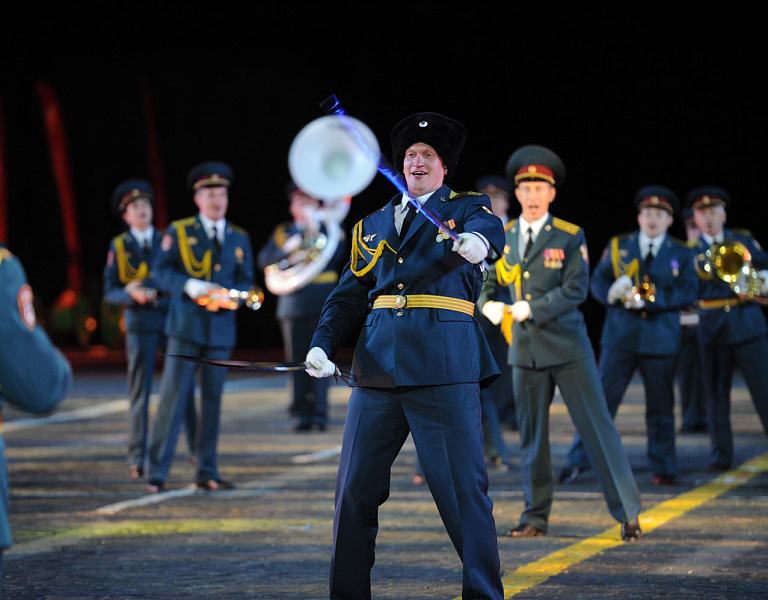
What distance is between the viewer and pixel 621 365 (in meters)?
9.49

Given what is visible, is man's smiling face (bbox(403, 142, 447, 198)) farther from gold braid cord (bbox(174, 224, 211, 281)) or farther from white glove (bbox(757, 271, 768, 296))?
white glove (bbox(757, 271, 768, 296))

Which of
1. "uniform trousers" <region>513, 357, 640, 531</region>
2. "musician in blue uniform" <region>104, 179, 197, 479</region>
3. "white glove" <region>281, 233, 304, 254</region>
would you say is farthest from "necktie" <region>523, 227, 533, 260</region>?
"white glove" <region>281, 233, 304, 254</region>

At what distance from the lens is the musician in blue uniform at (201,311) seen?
926cm

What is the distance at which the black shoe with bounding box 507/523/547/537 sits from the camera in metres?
7.16

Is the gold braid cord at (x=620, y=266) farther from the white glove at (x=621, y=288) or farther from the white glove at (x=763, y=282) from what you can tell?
the white glove at (x=763, y=282)

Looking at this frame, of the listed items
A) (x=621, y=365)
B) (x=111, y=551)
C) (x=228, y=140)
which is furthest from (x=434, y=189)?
(x=228, y=140)

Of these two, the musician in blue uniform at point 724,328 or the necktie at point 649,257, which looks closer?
the necktie at point 649,257

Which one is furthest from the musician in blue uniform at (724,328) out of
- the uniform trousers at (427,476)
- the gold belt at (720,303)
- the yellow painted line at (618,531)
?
the uniform trousers at (427,476)

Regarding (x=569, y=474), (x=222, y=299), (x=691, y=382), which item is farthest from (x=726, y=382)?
(x=222, y=299)

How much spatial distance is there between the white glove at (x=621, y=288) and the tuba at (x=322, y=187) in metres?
4.29

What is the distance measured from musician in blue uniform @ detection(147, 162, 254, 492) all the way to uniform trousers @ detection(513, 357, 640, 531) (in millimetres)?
2889

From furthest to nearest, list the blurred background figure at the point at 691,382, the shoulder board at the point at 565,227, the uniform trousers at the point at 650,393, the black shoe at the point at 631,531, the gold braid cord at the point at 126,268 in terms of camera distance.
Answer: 1. the blurred background figure at the point at 691,382
2. the gold braid cord at the point at 126,268
3. the uniform trousers at the point at 650,393
4. the shoulder board at the point at 565,227
5. the black shoe at the point at 631,531

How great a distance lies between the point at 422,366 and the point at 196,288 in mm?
4498

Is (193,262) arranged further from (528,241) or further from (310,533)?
(528,241)
